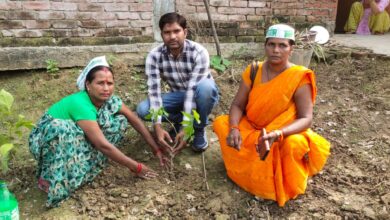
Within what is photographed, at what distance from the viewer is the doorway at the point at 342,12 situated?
743cm

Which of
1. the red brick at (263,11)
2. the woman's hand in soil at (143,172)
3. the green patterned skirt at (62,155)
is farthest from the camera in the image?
the red brick at (263,11)

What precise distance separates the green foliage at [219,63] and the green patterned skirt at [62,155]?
2.05 m

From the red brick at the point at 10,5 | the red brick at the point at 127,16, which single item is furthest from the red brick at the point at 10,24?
the red brick at the point at 127,16

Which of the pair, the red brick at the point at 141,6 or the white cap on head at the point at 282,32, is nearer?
the white cap on head at the point at 282,32

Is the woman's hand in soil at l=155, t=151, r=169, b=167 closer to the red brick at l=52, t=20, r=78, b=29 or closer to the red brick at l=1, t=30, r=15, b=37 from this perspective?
the red brick at l=52, t=20, r=78, b=29

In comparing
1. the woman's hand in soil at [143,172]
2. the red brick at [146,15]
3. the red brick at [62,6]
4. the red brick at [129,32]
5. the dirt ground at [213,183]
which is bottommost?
the dirt ground at [213,183]

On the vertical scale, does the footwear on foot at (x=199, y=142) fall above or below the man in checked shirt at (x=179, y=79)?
below

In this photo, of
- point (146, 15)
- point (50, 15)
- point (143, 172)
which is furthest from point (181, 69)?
point (50, 15)

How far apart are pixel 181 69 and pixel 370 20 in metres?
5.02

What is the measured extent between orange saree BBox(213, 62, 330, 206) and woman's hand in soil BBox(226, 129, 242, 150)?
5 centimetres

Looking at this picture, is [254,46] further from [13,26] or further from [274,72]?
[13,26]

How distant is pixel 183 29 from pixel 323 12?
3.06 m

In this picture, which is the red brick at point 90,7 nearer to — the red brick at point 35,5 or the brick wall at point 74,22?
the brick wall at point 74,22

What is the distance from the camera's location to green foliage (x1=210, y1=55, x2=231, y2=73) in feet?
15.3
